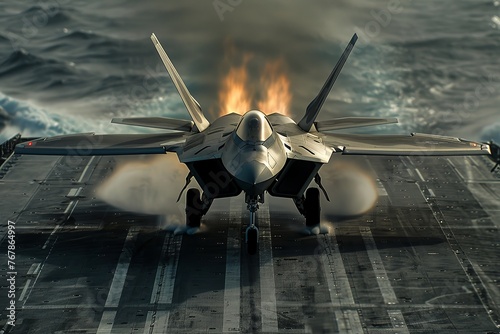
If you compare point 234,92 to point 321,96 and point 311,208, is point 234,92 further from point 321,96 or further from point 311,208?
point 311,208

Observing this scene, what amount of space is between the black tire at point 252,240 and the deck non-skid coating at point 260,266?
54 centimetres

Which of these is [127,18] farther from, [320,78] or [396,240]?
[396,240]

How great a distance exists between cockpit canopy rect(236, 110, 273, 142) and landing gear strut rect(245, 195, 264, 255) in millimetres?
2201

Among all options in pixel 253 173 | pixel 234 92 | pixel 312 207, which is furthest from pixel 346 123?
pixel 234 92

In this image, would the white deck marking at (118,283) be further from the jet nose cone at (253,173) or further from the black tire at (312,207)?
the black tire at (312,207)

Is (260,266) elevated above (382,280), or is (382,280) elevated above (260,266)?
(260,266)

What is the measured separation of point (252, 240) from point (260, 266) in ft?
3.43

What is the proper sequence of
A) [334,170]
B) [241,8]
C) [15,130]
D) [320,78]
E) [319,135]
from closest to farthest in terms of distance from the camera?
[319,135]
[334,170]
[15,130]
[320,78]
[241,8]

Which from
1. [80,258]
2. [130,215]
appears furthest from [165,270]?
[130,215]

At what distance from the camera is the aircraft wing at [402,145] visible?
36.0 m

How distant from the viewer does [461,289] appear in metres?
31.0

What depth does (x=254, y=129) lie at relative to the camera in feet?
106

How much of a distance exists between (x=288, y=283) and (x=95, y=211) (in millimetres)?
10686

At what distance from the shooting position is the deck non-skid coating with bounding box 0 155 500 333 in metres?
28.7
